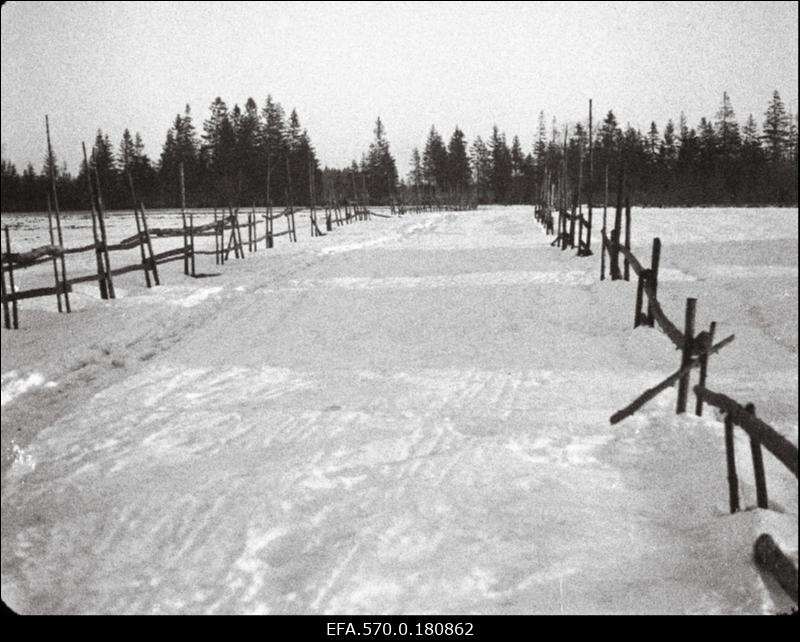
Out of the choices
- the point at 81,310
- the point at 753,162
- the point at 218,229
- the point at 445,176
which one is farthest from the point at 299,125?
the point at 81,310

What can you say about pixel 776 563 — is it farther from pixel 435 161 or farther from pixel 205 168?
pixel 435 161

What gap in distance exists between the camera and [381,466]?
442 centimetres

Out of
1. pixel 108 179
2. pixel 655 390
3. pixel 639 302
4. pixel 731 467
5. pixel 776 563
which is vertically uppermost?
pixel 108 179

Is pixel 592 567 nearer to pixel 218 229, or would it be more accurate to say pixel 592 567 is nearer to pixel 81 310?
pixel 81 310

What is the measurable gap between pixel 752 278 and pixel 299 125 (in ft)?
227

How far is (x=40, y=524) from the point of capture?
3.83 m

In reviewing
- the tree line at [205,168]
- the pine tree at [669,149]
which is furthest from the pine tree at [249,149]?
the pine tree at [669,149]

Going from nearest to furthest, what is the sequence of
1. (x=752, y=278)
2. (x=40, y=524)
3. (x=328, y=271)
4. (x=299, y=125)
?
(x=40, y=524) → (x=752, y=278) → (x=328, y=271) → (x=299, y=125)

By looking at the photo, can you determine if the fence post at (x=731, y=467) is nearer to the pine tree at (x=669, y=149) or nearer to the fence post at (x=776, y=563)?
the fence post at (x=776, y=563)

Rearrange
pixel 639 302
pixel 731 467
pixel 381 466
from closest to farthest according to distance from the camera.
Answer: pixel 731 467, pixel 381 466, pixel 639 302

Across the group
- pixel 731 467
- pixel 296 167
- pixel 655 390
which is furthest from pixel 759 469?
pixel 296 167

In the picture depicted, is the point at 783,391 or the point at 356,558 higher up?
the point at 783,391

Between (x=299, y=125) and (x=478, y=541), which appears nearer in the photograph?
(x=478, y=541)

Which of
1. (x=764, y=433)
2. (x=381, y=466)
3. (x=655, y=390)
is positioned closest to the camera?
(x=764, y=433)
